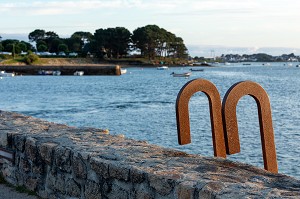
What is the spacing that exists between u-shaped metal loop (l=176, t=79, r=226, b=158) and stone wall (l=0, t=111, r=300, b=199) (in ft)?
1.07

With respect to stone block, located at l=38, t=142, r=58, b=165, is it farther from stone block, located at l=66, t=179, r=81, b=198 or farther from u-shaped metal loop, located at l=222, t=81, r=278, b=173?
u-shaped metal loop, located at l=222, t=81, r=278, b=173

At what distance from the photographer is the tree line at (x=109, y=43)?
128 meters

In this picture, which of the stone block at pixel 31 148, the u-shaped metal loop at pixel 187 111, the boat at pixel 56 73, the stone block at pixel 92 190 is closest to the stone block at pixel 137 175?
the stone block at pixel 92 190

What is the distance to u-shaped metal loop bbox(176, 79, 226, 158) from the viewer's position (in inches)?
219

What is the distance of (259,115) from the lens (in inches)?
225

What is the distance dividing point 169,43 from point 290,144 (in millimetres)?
137266

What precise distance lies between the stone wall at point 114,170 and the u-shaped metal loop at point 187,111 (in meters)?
0.32

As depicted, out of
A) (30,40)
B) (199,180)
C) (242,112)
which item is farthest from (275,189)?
(30,40)

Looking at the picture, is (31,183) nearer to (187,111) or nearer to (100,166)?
(100,166)

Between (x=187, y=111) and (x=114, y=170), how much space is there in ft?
4.23

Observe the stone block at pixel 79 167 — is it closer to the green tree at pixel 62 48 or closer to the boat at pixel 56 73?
the boat at pixel 56 73

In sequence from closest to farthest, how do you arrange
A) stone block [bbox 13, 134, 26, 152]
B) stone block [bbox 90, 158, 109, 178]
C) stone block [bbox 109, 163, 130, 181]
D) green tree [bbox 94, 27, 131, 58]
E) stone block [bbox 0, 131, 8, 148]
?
1. stone block [bbox 109, 163, 130, 181]
2. stone block [bbox 90, 158, 109, 178]
3. stone block [bbox 13, 134, 26, 152]
4. stone block [bbox 0, 131, 8, 148]
5. green tree [bbox 94, 27, 131, 58]

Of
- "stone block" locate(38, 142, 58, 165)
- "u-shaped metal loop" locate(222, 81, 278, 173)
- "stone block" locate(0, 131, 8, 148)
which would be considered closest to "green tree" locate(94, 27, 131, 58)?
"stone block" locate(0, 131, 8, 148)

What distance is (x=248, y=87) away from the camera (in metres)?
5.58
